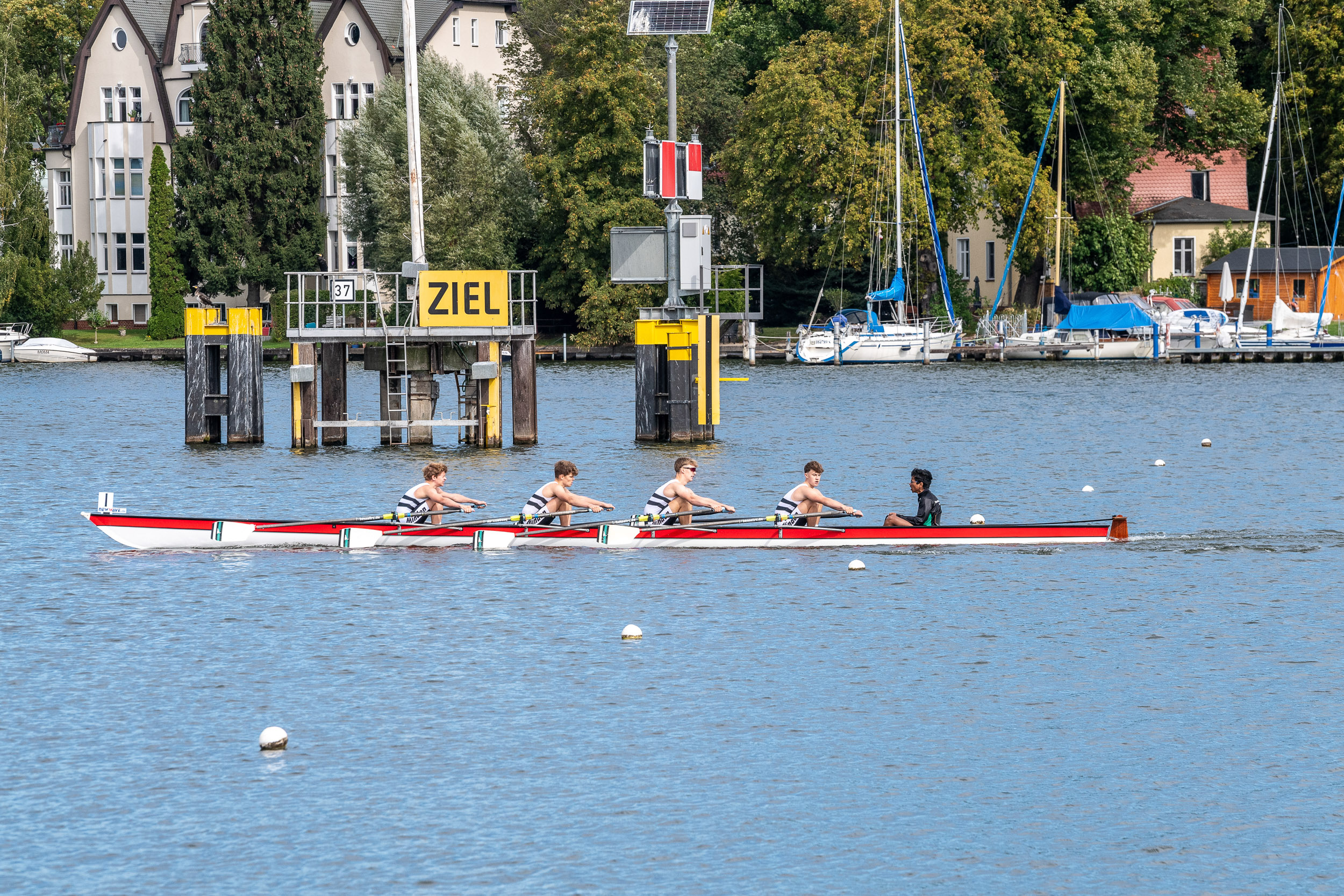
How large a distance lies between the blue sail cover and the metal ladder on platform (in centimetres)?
3750

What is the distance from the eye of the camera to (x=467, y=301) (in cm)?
4450

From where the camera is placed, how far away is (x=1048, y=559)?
29.5 metres

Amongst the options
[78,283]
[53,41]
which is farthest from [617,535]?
[53,41]

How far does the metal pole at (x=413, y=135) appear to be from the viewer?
4678 cm

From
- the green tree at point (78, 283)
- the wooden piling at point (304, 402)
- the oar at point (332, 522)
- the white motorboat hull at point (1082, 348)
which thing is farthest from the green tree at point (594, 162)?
the oar at point (332, 522)

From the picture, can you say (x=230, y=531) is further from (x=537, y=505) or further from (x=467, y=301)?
(x=467, y=301)

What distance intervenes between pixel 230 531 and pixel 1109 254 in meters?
69.4

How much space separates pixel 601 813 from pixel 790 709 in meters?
4.17

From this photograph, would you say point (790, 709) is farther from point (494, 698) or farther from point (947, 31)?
point (947, 31)

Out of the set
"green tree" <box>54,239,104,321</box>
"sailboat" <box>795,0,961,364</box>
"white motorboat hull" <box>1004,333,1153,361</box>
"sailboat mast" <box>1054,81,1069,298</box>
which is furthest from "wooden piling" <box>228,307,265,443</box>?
"green tree" <box>54,239,104,321</box>

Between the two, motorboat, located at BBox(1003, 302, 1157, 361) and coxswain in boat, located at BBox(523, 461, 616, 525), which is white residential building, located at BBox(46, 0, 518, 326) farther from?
coxswain in boat, located at BBox(523, 461, 616, 525)

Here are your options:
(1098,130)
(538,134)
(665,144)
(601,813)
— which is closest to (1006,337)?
(1098,130)

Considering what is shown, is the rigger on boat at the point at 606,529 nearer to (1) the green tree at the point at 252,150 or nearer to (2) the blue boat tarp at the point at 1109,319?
(2) the blue boat tarp at the point at 1109,319

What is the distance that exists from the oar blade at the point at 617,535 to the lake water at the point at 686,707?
0.53 meters
